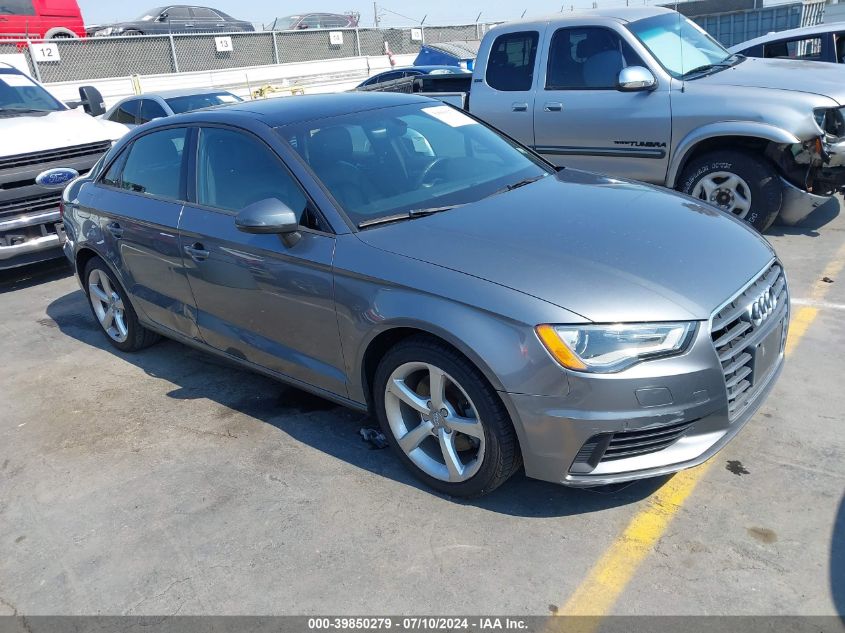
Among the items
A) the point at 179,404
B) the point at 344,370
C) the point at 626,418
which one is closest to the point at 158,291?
the point at 179,404

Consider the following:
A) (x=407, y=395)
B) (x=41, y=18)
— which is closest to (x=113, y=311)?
(x=407, y=395)

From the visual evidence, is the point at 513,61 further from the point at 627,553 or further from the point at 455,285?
the point at 627,553

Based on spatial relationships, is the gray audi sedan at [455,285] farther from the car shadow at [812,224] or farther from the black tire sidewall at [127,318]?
the car shadow at [812,224]

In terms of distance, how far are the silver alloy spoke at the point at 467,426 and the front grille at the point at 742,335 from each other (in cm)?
98

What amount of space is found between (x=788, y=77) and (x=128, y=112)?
9155mm

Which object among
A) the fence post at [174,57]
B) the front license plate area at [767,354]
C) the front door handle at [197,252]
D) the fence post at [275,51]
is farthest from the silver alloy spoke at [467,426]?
the fence post at [275,51]

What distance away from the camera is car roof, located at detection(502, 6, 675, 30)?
273 inches

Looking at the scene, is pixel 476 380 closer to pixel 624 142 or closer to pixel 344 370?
pixel 344 370

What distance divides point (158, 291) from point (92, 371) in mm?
988

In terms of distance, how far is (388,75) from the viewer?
14.5 m

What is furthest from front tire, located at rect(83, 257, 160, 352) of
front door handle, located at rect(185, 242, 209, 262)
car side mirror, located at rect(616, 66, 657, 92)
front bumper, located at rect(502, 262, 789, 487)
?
car side mirror, located at rect(616, 66, 657, 92)

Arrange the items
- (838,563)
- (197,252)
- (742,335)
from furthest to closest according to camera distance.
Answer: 1. (197,252)
2. (742,335)
3. (838,563)

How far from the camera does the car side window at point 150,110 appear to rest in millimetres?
10664

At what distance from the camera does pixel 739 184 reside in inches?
247
